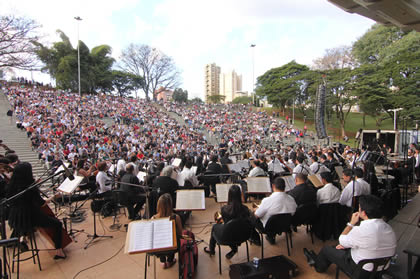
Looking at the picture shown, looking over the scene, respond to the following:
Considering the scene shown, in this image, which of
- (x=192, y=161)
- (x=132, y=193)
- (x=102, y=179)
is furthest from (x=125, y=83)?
(x=132, y=193)

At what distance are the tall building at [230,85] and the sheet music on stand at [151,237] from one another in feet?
367

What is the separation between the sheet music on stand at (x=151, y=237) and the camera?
2.47 m

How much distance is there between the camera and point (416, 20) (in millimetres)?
3746

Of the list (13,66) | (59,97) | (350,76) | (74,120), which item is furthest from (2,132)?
(350,76)

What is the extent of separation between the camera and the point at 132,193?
16.6 feet

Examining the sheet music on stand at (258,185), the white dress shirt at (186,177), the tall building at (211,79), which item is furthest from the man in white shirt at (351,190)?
the tall building at (211,79)

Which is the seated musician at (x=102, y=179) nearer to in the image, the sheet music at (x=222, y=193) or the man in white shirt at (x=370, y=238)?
the sheet music at (x=222, y=193)

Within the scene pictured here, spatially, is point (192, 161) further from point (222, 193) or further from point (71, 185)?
point (71, 185)

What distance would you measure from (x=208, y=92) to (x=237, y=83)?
1791 cm

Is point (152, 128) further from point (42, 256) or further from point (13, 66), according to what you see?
point (42, 256)

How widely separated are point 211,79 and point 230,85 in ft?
33.5

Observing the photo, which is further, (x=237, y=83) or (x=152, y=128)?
(x=237, y=83)

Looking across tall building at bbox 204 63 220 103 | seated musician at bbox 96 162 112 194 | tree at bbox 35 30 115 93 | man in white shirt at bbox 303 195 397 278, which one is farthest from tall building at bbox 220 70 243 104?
man in white shirt at bbox 303 195 397 278

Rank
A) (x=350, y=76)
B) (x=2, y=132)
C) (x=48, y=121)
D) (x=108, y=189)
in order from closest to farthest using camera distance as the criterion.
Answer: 1. (x=108, y=189)
2. (x=2, y=132)
3. (x=48, y=121)
4. (x=350, y=76)
